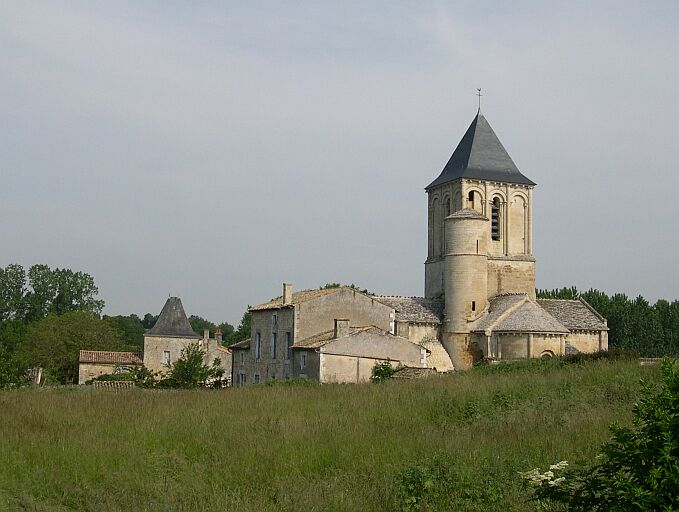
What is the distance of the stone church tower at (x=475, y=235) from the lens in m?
37.4

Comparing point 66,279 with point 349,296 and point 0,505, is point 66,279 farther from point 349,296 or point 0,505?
point 0,505

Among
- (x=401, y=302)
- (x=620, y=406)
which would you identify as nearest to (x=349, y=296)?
(x=401, y=302)

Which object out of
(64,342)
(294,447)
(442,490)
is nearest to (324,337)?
(294,447)

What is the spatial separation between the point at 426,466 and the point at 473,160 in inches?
1426

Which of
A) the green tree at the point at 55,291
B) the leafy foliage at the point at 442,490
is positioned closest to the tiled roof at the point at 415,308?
the leafy foliage at the point at 442,490

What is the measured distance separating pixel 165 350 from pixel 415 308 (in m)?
22.1

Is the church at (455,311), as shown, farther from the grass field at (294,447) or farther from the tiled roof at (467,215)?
the grass field at (294,447)

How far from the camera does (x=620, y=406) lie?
1226 cm

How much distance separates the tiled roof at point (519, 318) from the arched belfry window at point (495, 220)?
5326mm

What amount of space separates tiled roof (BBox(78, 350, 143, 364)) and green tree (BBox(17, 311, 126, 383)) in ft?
14.0

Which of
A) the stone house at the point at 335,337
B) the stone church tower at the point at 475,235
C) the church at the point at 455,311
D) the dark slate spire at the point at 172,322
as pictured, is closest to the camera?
the stone house at the point at 335,337

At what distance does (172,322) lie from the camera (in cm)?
5444

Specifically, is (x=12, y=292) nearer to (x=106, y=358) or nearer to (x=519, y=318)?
(x=106, y=358)

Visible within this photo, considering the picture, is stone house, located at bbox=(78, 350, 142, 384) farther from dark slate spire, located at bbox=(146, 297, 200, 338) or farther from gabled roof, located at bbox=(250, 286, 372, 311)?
gabled roof, located at bbox=(250, 286, 372, 311)
